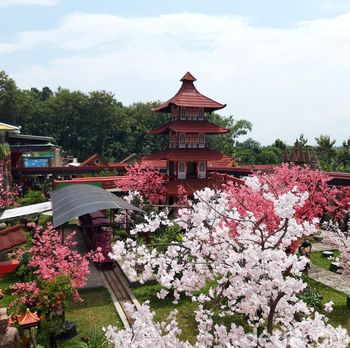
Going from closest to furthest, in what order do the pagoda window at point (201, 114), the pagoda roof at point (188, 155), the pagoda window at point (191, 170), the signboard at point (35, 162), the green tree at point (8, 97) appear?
the pagoda roof at point (188, 155), the pagoda window at point (191, 170), the pagoda window at point (201, 114), the signboard at point (35, 162), the green tree at point (8, 97)

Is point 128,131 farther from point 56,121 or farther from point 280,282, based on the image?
point 280,282

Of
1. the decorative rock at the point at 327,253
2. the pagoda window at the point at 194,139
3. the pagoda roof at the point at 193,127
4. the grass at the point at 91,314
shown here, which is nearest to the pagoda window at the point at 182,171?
the pagoda window at the point at 194,139

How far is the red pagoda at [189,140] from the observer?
1101 inches

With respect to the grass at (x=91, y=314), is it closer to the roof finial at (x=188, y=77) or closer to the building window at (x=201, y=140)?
the building window at (x=201, y=140)

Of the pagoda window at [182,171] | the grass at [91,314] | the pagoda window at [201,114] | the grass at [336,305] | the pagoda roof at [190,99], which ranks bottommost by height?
the grass at [336,305]

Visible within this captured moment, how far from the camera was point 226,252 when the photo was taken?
670cm

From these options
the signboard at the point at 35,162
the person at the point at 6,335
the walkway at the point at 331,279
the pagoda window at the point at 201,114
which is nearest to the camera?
the person at the point at 6,335

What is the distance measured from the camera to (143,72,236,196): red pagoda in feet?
91.7

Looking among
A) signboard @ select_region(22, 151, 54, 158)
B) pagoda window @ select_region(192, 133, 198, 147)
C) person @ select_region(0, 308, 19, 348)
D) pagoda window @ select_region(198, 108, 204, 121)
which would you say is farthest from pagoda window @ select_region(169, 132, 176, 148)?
person @ select_region(0, 308, 19, 348)

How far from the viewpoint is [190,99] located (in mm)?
28891

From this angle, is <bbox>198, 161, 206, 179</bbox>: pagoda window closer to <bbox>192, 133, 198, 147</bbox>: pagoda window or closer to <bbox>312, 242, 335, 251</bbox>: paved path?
<bbox>192, 133, 198, 147</bbox>: pagoda window

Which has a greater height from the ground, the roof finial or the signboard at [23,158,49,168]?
the roof finial

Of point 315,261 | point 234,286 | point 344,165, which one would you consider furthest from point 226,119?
point 234,286

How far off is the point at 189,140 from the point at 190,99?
338cm
